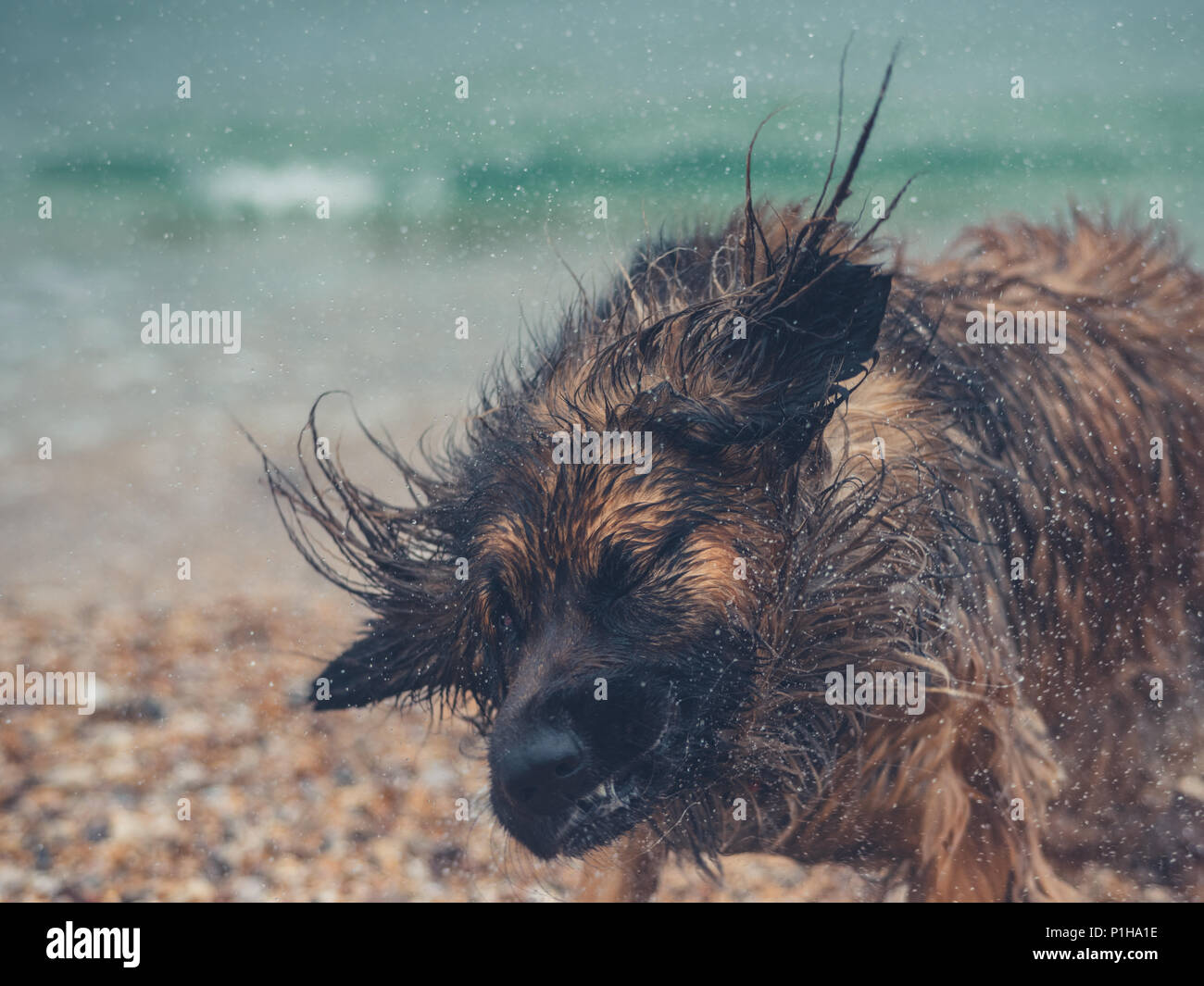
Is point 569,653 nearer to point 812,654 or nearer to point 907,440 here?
point 812,654

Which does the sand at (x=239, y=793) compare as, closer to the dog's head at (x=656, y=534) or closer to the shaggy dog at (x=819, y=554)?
the shaggy dog at (x=819, y=554)

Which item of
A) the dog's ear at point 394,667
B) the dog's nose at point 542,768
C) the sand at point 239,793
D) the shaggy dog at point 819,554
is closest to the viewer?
the dog's nose at point 542,768

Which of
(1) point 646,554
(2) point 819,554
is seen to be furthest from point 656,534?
(2) point 819,554

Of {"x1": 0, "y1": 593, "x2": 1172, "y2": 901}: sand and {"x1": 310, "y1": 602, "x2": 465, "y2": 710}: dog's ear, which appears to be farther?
{"x1": 0, "y1": 593, "x2": 1172, "y2": 901}: sand

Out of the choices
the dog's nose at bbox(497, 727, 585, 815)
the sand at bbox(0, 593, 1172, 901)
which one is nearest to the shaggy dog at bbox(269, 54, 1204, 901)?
the dog's nose at bbox(497, 727, 585, 815)

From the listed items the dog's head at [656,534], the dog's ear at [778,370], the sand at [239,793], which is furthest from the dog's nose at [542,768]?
the dog's ear at [778,370]

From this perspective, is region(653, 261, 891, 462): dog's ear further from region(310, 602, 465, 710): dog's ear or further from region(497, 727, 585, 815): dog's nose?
region(310, 602, 465, 710): dog's ear

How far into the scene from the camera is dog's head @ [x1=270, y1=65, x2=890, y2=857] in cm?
239

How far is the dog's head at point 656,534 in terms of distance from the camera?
2.39 meters

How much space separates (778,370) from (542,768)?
127cm

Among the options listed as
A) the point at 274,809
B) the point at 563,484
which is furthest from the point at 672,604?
the point at 274,809

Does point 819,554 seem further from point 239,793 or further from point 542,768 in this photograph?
point 239,793

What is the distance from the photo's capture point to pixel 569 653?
7.88ft

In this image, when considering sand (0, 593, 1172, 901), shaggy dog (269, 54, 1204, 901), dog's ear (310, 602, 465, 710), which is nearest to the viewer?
shaggy dog (269, 54, 1204, 901)
